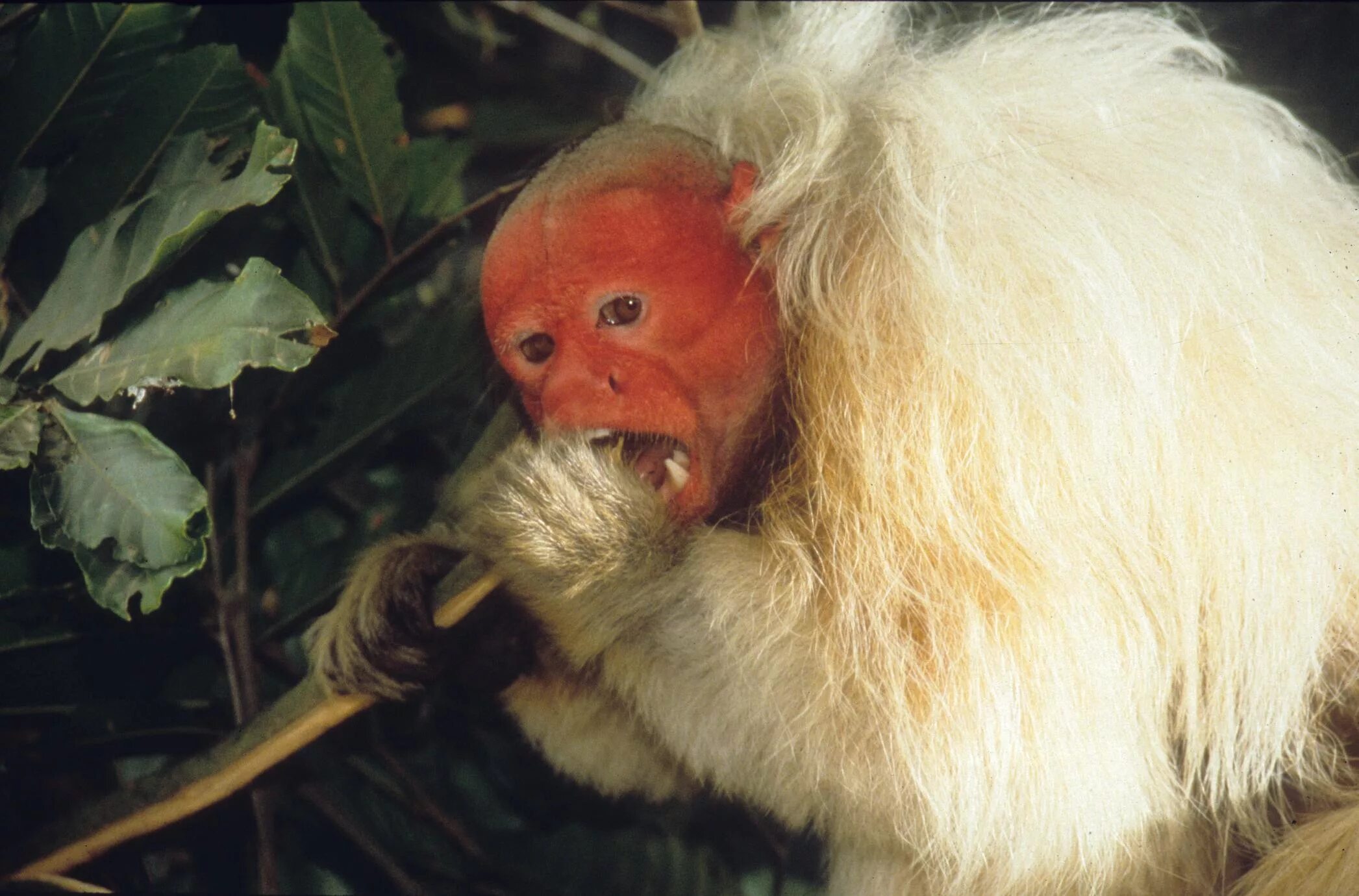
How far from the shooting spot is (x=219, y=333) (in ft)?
4.84

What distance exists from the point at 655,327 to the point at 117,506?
782mm

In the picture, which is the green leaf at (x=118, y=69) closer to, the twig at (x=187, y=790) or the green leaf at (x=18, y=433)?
the green leaf at (x=18, y=433)

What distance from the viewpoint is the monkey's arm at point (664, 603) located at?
5.66 ft

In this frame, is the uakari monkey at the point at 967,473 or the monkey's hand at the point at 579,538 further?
the monkey's hand at the point at 579,538

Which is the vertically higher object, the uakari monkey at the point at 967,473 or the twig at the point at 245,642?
the uakari monkey at the point at 967,473

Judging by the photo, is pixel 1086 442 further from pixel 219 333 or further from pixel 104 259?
pixel 104 259

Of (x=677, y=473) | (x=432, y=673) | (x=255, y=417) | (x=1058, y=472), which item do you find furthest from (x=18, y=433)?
(x=1058, y=472)

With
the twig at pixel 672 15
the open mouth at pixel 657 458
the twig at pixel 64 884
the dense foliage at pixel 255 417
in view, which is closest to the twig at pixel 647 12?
the twig at pixel 672 15

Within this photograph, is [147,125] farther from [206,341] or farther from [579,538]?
[579,538]

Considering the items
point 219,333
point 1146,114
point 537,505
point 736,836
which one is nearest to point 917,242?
point 1146,114

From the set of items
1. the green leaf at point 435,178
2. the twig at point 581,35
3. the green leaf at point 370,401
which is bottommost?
the green leaf at point 370,401

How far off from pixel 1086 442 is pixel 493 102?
1.38 meters

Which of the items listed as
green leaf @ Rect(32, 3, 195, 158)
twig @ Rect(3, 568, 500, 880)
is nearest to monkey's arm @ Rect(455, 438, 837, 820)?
twig @ Rect(3, 568, 500, 880)

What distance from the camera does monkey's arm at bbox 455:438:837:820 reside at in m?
1.72
